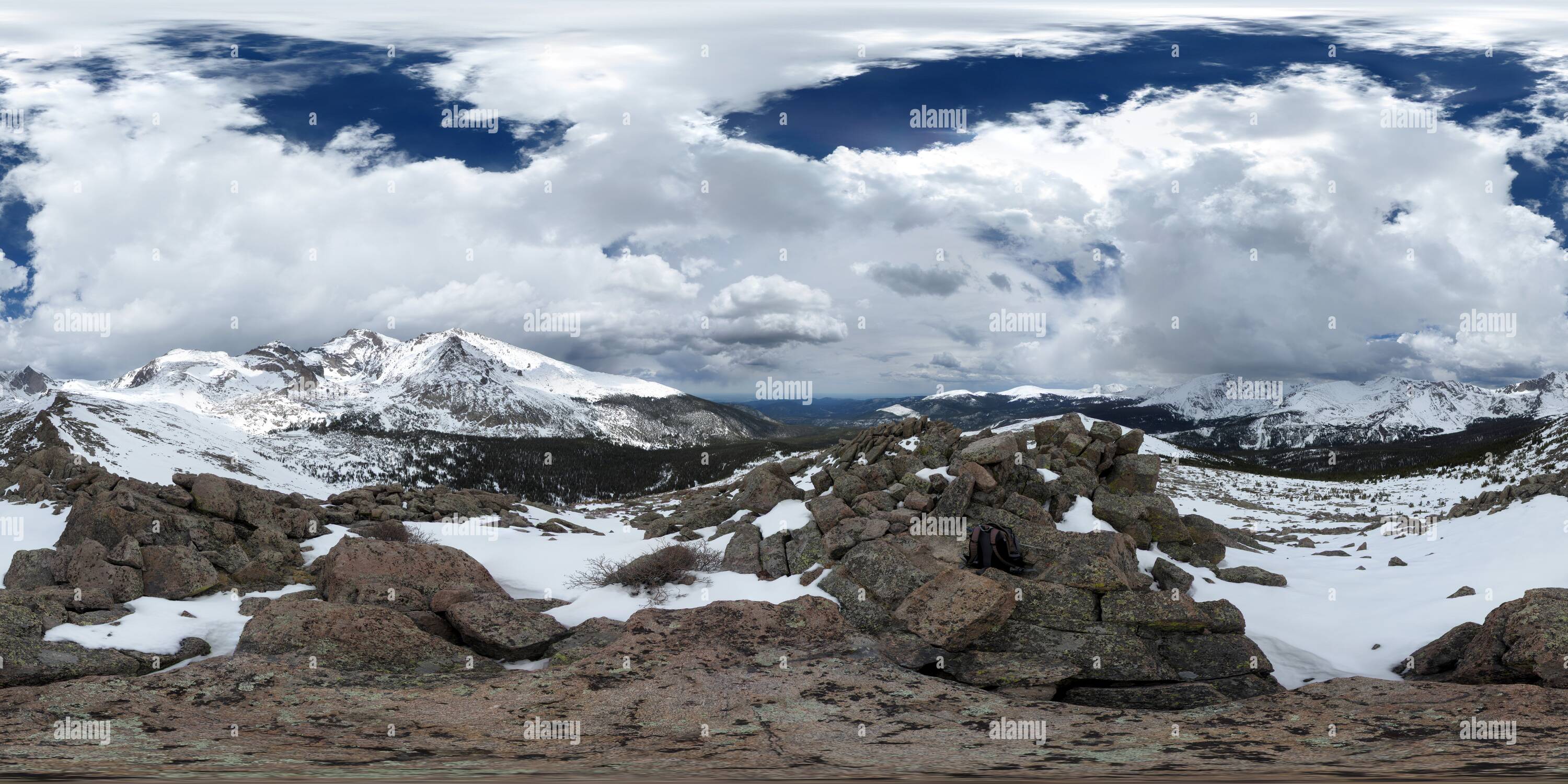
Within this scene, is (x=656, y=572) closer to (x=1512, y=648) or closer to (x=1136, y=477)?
(x=1136, y=477)

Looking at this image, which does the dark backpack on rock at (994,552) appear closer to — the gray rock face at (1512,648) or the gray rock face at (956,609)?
the gray rock face at (956,609)

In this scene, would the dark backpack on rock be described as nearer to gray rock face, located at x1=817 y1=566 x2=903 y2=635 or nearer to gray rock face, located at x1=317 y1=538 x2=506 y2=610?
gray rock face, located at x1=817 y1=566 x2=903 y2=635

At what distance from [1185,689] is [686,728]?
35.5ft

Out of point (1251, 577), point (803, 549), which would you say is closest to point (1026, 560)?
point (803, 549)

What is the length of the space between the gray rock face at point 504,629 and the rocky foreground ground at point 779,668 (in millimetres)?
68

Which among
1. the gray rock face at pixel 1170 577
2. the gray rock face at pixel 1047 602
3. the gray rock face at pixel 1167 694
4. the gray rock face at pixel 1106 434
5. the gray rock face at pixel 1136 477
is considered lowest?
the gray rock face at pixel 1170 577

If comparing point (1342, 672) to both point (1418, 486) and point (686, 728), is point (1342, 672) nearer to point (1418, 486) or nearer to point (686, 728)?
point (686, 728)

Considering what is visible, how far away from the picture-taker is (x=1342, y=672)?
60.1ft

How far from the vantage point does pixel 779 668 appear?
1574 cm

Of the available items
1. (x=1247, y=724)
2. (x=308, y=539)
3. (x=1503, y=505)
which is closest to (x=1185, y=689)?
(x=1247, y=724)

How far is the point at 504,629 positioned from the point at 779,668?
255 inches

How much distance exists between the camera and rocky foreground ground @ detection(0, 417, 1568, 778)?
11180 mm

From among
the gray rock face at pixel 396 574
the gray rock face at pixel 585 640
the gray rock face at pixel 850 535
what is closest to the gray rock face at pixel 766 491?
the gray rock face at pixel 850 535

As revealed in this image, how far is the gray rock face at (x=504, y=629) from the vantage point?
1697 centimetres
